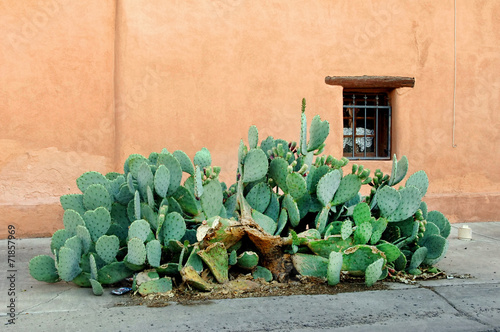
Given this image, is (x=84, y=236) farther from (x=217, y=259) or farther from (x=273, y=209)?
(x=273, y=209)

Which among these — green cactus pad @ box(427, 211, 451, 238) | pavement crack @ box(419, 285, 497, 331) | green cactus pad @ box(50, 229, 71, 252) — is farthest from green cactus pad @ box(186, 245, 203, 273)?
green cactus pad @ box(427, 211, 451, 238)

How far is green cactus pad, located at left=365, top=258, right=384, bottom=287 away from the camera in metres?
4.10

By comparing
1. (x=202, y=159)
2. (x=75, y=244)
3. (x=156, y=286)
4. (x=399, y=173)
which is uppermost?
(x=202, y=159)

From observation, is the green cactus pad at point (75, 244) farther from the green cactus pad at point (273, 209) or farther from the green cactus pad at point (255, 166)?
the green cactus pad at point (273, 209)

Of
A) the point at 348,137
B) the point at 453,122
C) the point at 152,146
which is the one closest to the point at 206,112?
the point at 152,146

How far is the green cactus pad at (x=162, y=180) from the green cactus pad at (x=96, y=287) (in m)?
0.86

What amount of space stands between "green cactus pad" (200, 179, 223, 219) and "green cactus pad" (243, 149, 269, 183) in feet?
0.92

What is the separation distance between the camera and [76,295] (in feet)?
13.1

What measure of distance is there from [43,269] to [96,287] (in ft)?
2.02

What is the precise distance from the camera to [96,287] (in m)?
3.91

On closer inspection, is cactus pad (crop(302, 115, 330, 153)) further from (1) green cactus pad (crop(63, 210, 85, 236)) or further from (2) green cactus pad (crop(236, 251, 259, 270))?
(1) green cactus pad (crop(63, 210, 85, 236))

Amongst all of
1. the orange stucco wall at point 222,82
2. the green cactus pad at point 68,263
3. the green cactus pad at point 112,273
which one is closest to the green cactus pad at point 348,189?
the green cactus pad at point 112,273

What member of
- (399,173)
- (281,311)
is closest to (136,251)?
(281,311)

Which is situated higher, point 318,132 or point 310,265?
point 318,132
